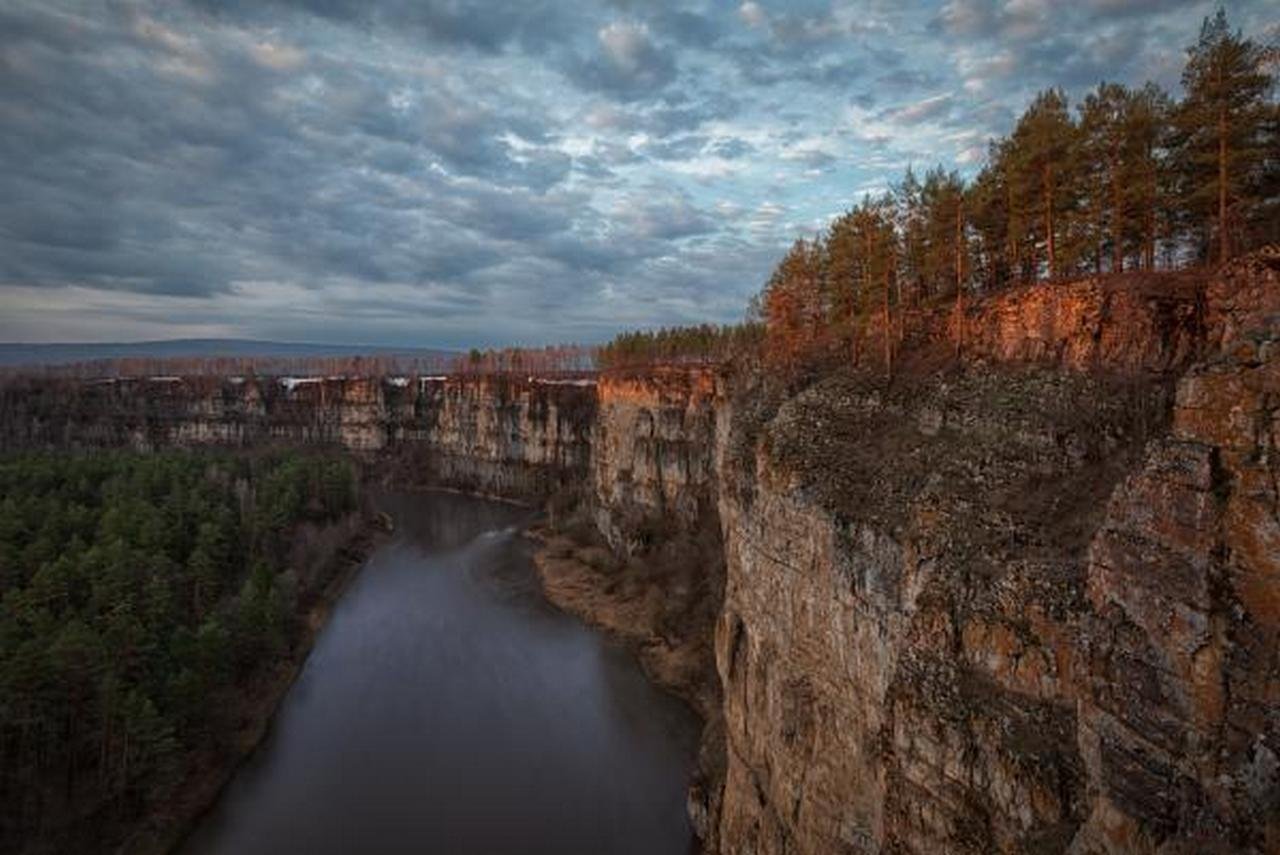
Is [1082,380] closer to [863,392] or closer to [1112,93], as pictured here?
[863,392]

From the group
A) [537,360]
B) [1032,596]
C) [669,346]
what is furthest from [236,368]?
[1032,596]

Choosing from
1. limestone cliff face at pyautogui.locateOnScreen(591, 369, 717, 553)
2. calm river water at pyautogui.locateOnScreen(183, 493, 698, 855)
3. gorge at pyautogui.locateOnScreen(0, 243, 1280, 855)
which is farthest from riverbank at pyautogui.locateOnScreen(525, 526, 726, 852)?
limestone cliff face at pyautogui.locateOnScreen(591, 369, 717, 553)

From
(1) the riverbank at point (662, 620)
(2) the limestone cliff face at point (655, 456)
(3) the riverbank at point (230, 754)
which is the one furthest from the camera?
(2) the limestone cliff face at point (655, 456)

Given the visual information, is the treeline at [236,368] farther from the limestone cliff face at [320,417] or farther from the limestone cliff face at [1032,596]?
the limestone cliff face at [1032,596]

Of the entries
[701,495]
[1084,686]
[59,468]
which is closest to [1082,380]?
[1084,686]

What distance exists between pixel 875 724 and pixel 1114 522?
721 centimetres

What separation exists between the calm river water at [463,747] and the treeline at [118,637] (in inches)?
112

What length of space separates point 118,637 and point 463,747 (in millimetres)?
13296

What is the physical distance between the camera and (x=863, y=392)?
67.9ft

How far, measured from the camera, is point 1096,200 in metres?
19.5

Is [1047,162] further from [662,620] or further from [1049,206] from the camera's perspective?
[662,620]

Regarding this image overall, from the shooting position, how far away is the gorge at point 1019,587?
28.6 feet

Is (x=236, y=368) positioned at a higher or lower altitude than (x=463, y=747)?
higher

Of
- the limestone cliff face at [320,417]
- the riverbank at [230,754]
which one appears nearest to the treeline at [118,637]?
the riverbank at [230,754]
